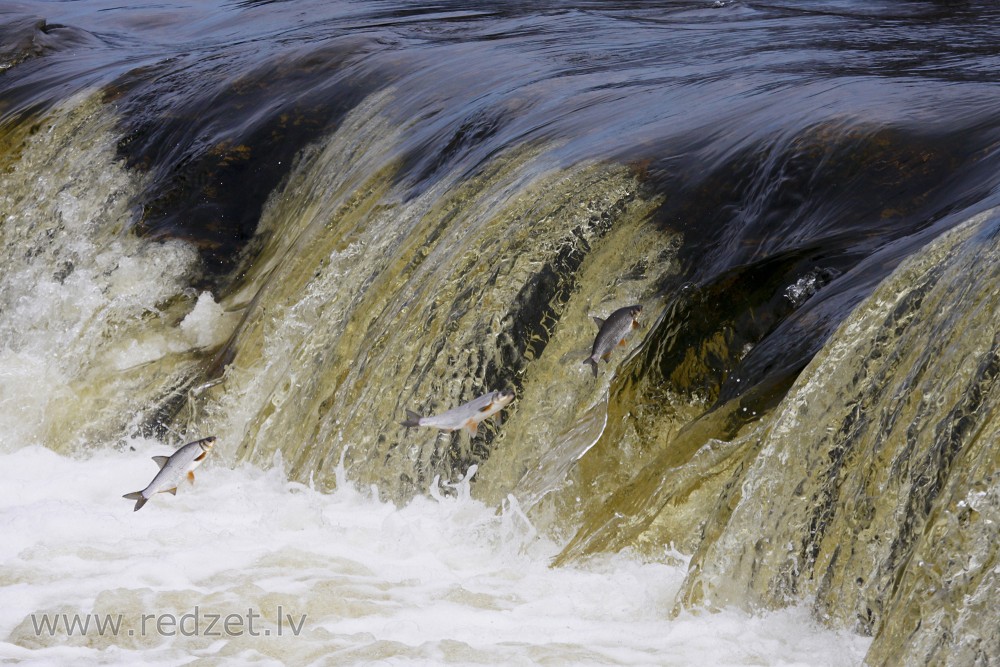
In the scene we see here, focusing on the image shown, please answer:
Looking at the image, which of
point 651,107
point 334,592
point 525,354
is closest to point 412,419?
point 525,354

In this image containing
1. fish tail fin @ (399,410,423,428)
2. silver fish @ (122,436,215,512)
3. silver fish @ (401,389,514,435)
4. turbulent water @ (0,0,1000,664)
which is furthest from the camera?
silver fish @ (122,436,215,512)

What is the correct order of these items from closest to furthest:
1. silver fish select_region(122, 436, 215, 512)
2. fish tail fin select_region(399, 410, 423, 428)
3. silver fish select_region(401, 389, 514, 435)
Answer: silver fish select_region(401, 389, 514, 435)
fish tail fin select_region(399, 410, 423, 428)
silver fish select_region(122, 436, 215, 512)

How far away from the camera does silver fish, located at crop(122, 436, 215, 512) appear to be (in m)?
5.89

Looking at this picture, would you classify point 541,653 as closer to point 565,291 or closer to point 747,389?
point 747,389

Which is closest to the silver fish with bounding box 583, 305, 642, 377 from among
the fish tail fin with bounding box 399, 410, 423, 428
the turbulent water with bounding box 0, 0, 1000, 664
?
the turbulent water with bounding box 0, 0, 1000, 664

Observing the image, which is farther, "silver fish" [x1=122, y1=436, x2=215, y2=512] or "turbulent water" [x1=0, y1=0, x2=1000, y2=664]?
"silver fish" [x1=122, y1=436, x2=215, y2=512]

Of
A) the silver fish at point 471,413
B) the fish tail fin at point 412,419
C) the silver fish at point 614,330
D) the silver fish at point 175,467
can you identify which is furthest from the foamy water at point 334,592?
the silver fish at point 614,330

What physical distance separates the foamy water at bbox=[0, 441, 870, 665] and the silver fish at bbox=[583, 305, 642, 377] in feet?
2.52

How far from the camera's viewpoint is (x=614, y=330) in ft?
17.1

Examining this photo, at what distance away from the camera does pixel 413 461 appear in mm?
5879

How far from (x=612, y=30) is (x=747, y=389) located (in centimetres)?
691

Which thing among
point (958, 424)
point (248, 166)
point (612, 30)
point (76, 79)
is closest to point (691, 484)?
point (958, 424)

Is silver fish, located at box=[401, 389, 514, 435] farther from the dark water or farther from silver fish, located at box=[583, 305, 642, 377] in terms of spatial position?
the dark water

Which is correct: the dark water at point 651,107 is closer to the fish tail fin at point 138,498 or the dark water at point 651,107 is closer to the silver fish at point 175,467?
the silver fish at point 175,467
